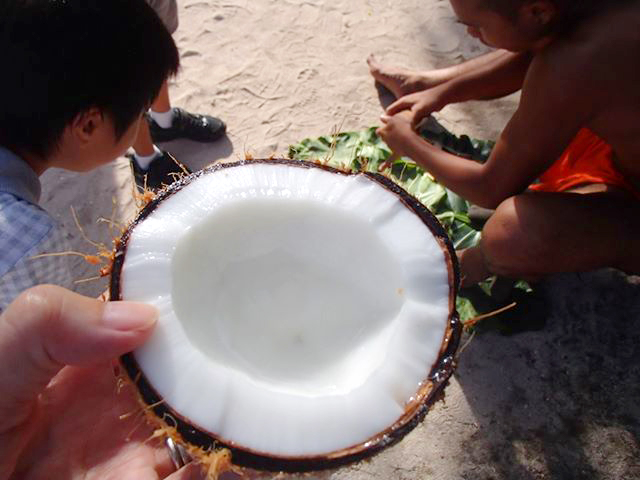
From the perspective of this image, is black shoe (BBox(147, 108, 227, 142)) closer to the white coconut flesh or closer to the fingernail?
the white coconut flesh

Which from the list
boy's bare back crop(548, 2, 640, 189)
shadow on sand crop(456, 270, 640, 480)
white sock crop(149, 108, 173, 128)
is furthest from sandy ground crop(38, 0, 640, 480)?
boy's bare back crop(548, 2, 640, 189)

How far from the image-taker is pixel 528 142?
142 cm

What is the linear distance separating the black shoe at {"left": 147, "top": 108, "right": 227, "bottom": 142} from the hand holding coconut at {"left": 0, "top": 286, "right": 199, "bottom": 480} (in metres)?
1.44

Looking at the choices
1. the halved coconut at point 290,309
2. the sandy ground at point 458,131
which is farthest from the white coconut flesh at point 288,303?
the sandy ground at point 458,131

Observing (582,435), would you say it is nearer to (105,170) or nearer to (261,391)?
(261,391)

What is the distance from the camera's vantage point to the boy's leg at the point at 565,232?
1437mm

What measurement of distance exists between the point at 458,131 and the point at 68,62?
1710 millimetres

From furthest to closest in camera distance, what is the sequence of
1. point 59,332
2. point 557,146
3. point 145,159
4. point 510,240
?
point 145,159 < point 510,240 < point 557,146 < point 59,332

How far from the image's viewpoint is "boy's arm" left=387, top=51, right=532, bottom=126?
190 cm

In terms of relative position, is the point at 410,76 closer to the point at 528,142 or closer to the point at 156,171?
the point at 528,142

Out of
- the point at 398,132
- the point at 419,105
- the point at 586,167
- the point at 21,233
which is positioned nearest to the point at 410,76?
the point at 419,105

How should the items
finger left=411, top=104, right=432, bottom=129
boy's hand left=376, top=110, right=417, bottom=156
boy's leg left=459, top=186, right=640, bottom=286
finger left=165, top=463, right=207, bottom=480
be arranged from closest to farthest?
finger left=165, top=463, right=207, bottom=480 < boy's leg left=459, top=186, right=640, bottom=286 < boy's hand left=376, top=110, right=417, bottom=156 < finger left=411, top=104, right=432, bottom=129

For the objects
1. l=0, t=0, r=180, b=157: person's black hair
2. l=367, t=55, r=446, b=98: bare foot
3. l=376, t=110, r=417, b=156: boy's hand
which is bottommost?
l=367, t=55, r=446, b=98: bare foot

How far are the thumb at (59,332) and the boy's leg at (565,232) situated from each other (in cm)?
105
